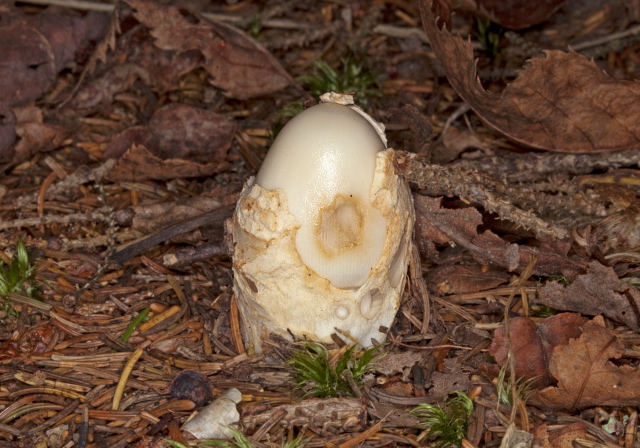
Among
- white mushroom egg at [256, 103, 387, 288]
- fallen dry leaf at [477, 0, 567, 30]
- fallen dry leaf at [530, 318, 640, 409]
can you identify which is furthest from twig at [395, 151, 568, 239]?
fallen dry leaf at [477, 0, 567, 30]

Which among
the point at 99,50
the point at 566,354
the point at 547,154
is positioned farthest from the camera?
the point at 99,50

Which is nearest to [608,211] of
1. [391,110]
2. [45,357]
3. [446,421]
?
[391,110]

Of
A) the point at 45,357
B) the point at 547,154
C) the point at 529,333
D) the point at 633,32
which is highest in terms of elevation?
the point at 633,32

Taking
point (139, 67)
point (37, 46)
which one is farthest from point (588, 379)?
point (37, 46)

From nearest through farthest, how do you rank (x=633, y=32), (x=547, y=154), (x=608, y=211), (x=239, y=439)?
(x=239, y=439) → (x=608, y=211) → (x=547, y=154) → (x=633, y=32)

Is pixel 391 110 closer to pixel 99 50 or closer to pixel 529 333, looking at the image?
pixel 529 333

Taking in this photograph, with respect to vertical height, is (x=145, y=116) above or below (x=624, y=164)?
below

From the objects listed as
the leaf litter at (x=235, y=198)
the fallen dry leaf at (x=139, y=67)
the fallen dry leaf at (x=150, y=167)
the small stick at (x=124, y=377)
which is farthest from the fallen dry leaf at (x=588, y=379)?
the fallen dry leaf at (x=139, y=67)

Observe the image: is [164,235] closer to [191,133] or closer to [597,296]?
[191,133]
